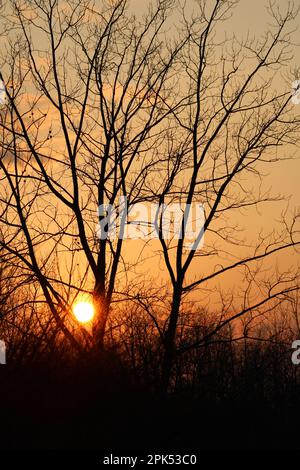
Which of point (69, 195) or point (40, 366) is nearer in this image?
point (40, 366)

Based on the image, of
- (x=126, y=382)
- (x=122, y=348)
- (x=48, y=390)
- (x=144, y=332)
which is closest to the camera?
(x=48, y=390)

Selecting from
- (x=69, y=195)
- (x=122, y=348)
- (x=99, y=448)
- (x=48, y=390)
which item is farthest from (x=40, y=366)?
(x=69, y=195)

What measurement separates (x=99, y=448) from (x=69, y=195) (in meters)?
6.25

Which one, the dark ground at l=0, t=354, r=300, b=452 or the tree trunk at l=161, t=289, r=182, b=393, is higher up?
the tree trunk at l=161, t=289, r=182, b=393

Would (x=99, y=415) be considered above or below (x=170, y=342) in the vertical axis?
below

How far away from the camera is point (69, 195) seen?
16.4 metres

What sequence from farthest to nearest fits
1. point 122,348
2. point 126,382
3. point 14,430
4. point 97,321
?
point 97,321
point 122,348
point 126,382
point 14,430

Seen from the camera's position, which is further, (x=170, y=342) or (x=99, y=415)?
(x=170, y=342)

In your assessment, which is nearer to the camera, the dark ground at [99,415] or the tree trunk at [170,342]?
the dark ground at [99,415]

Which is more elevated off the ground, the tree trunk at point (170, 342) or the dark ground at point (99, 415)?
the tree trunk at point (170, 342)

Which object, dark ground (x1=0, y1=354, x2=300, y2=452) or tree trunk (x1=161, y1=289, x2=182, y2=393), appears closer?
dark ground (x1=0, y1=354, x2=300, y2=452)

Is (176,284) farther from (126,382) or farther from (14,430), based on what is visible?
(14,430)

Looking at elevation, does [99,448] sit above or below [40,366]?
below

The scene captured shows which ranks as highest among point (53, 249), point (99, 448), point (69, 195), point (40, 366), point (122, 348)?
point (69, 195)
